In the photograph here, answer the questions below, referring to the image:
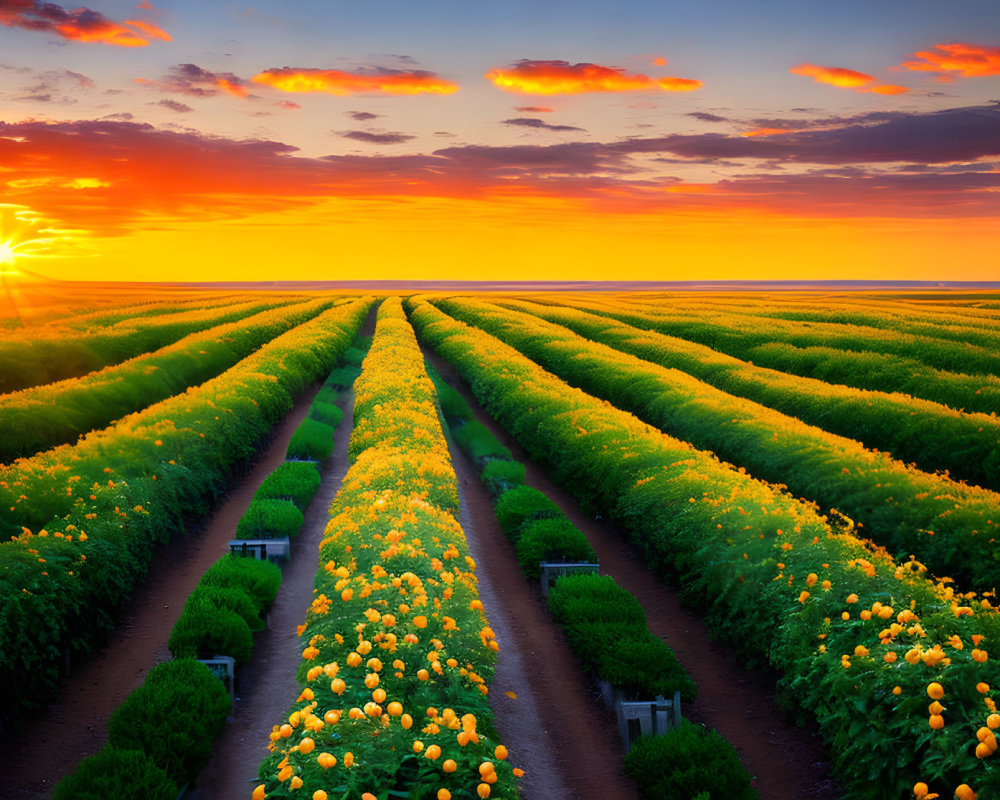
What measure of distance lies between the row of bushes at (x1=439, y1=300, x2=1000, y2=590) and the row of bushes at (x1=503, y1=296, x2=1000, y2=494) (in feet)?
1.48

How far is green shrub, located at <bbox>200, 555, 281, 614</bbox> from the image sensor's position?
1341 centimetres

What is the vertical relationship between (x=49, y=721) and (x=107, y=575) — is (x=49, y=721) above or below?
below

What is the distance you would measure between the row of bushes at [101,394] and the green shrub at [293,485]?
7.83 meters

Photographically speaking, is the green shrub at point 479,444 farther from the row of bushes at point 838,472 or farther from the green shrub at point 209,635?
the green shrub at point 209,635

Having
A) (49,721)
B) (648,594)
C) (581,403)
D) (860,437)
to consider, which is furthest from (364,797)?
(860,437)

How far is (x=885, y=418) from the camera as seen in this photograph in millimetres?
21766

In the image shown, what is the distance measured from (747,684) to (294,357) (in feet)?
91.6

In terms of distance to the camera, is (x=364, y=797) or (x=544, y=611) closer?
(x=364, y=797)

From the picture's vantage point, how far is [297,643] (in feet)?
42.4

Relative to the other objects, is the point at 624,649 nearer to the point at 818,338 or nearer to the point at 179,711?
the point at 179,711

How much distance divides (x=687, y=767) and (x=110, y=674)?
945 cm

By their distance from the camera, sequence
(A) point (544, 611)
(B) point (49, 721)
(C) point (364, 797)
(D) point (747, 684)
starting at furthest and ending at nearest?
(A) point (544, 611)
(D) point (747, 684)
(B) point (49, 721)
(C) point (364, 797)

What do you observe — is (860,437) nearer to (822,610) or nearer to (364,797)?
(822,610)

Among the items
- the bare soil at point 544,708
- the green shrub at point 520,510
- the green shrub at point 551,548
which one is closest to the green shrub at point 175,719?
the bare soil at point 544,708
